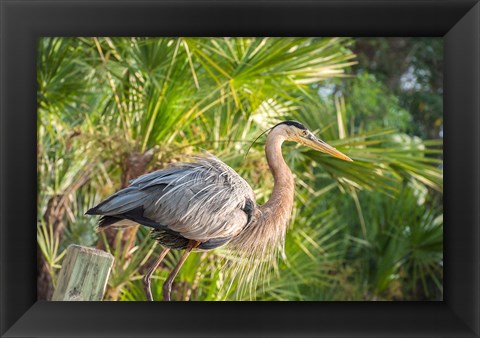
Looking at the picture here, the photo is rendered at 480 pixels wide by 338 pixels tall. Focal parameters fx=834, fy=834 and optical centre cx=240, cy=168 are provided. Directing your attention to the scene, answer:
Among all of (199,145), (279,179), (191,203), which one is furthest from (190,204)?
(199,145)

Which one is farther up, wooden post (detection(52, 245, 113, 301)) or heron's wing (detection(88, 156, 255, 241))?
heron's wing (detection(88, 156, 255, 241))

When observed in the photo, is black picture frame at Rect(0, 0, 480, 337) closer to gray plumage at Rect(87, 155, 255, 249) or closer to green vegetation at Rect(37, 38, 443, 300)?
gray plumage at Rect(87, 155, 255, 249)

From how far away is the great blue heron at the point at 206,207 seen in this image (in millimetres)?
2352

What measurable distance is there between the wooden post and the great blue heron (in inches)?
4.5

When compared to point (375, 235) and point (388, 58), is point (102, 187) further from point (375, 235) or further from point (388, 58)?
point (388, 58)

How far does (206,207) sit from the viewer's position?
2373 millimetres

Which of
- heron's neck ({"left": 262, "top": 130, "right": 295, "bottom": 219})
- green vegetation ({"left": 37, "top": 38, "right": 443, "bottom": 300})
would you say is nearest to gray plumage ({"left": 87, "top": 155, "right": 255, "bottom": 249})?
heron's neck ({"left": 262, "top": 130, "right": 295, "bottom": 219})

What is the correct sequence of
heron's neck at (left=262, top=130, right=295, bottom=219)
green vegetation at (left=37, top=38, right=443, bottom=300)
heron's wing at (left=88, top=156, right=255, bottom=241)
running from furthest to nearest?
1. green vegetation at (left=37, top=38, right=443, bottom=300)
2. heron's neck at (left=262, top=130, right=295, bottom=219)
3. heron's wing at (left=88, top=156, right=255, bottom=241)

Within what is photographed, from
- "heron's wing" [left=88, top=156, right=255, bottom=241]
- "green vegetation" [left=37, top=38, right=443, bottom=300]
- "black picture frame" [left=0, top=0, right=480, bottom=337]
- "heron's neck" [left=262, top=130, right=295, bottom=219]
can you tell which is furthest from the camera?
"green vegetation" [left=37, top=38, right=443, bottom=300]

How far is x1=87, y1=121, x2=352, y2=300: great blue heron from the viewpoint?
2.35 metres
